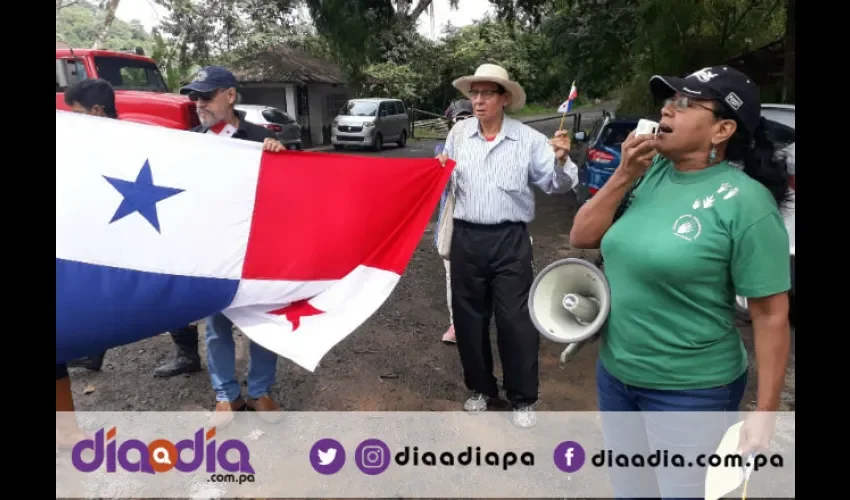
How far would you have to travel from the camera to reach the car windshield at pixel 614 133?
7.39 meters

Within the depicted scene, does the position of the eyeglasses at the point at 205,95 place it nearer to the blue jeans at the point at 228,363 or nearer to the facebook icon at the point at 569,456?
the blue jeans at the point at 228,363

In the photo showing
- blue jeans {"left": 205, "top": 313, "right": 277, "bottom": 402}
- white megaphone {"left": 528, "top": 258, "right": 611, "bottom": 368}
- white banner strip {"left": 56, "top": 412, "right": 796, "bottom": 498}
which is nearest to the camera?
white megaphone {"left": 528, "top": 258, "right": 611, "bottom": 368}

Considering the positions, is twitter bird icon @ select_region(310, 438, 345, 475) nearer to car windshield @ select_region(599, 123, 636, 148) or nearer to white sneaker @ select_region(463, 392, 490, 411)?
white sneaker @ select_region(463, 392, 490, 411)

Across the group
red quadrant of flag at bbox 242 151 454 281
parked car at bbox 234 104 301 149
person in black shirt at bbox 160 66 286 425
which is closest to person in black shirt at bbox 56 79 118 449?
person in black shirt at bbox 160 66 286 425

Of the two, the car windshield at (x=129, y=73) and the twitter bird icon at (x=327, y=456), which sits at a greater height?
the car windshield at (x=129, y=73)

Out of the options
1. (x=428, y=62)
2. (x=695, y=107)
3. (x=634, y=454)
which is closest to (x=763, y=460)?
(x=634, y=454)

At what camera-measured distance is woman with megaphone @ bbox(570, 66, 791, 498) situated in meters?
1.52

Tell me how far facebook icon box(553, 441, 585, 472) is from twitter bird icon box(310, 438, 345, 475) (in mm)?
1158

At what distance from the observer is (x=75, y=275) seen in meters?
2.49

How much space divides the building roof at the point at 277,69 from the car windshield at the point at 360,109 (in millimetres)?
2534

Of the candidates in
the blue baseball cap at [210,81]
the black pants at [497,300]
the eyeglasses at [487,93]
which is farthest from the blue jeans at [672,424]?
the blue baseball cap at [210,81]

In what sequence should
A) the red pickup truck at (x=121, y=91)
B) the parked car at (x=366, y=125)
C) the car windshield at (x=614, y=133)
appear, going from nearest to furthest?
1. the car windshield at (x=614, y=133)
2. the red pickup truck at (x=121, y=91)
3. the parked car at (x=366, y=125)

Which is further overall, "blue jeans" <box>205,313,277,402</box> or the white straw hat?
"blue jeans" <box>205,313,277,402</box>
